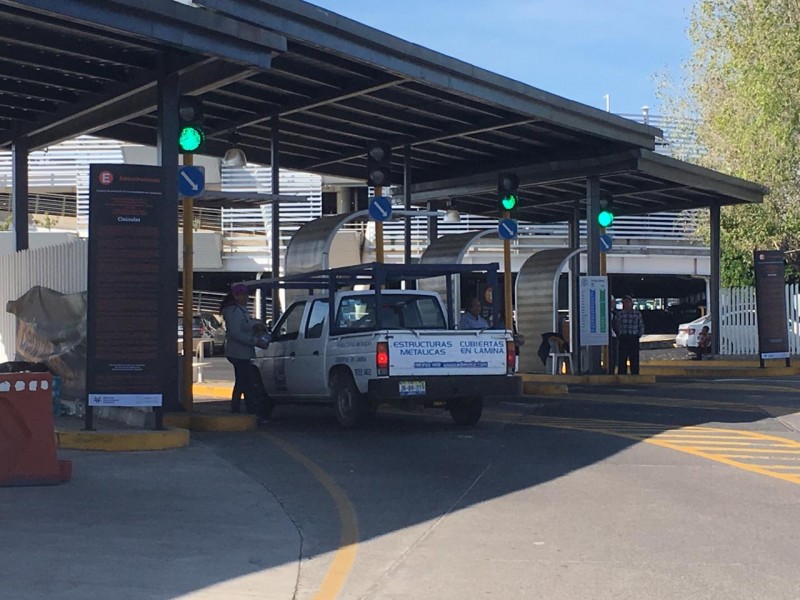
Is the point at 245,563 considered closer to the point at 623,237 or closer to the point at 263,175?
the point at 263,175

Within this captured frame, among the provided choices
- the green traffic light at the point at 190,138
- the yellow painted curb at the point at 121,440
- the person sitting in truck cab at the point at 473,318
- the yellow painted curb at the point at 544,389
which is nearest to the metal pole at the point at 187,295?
the green traffic light at the point at 190,138

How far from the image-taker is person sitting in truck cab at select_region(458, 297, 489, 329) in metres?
18.0

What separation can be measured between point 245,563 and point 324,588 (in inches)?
30.0

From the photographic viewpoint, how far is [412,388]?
14227 mm

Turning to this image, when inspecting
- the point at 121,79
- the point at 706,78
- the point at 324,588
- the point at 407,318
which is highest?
the point at 706,78

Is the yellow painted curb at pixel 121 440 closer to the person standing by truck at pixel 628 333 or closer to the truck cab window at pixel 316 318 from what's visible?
the truck cab window at pixel 316 318

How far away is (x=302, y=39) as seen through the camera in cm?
1446

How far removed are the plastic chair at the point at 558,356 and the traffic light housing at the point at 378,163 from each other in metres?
5.55

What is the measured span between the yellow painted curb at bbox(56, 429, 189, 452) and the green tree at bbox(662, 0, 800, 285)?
24.3 meters

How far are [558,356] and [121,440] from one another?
536 inches

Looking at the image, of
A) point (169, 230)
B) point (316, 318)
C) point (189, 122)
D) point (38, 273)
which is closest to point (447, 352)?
point (316, 318)

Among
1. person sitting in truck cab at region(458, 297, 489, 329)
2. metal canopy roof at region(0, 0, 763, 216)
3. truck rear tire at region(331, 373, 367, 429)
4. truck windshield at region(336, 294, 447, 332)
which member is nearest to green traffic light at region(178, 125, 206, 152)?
metal canopy roof at region(0, 0, 763, 216)

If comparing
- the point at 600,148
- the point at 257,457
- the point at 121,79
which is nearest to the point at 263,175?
the point at 600,148

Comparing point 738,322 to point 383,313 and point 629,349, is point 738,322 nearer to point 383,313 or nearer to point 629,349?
point 629,349
